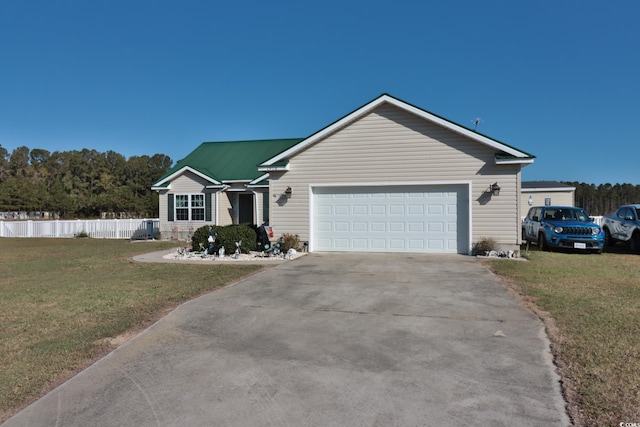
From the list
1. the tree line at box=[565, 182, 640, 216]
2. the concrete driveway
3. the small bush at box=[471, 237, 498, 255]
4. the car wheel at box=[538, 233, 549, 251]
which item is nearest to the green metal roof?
the small bush at box=[471, 237, 498, 255]

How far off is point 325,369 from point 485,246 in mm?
10115

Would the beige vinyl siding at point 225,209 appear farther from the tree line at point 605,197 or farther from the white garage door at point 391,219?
the tree line at point 605,197

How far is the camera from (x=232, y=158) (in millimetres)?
22047

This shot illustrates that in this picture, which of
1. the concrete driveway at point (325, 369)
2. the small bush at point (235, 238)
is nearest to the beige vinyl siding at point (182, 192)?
the small bush at point (235, 238)

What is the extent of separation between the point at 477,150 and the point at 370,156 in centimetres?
358

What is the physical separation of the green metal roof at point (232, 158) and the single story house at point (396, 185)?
631 cm

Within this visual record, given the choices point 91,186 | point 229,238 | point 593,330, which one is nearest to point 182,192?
point 229,238

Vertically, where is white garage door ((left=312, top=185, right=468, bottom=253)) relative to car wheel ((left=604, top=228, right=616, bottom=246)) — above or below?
above

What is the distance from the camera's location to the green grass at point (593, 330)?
3146mm

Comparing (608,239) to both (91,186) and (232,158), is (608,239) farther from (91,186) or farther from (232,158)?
(91,186)

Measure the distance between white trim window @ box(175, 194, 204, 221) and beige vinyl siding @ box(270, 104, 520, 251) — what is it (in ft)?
23.3

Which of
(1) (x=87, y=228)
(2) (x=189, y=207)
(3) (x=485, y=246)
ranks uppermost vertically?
(2) (x=189, y=207)

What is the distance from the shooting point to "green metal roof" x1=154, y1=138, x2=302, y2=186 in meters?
20.4

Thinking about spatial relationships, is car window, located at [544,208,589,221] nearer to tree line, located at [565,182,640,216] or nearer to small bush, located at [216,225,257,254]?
small bush, located at [216,225,257,254]
